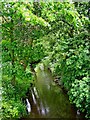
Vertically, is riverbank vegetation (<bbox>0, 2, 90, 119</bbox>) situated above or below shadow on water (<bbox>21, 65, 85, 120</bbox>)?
above

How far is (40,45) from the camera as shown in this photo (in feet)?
10.4

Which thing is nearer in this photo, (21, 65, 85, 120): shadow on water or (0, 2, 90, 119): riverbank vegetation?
(0, 2, 90, 119): riverbank vegetation

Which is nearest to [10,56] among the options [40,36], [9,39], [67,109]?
[9,39]

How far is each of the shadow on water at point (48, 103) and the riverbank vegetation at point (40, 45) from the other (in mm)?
531

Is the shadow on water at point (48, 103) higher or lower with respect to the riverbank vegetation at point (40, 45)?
lower

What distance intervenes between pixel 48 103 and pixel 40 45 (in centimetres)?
127

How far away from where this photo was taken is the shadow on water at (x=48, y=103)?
3549 millimetres

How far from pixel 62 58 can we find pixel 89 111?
0.76 meters

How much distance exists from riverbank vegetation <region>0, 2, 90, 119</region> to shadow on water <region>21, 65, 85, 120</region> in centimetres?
53

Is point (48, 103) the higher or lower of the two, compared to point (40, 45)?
lower

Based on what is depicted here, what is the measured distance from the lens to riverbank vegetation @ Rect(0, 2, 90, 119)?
246cm

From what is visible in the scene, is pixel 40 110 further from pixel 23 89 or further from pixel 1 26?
pixel 1 26

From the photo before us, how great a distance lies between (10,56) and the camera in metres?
3.04

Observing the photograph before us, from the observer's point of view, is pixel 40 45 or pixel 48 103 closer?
pixel 40 45
